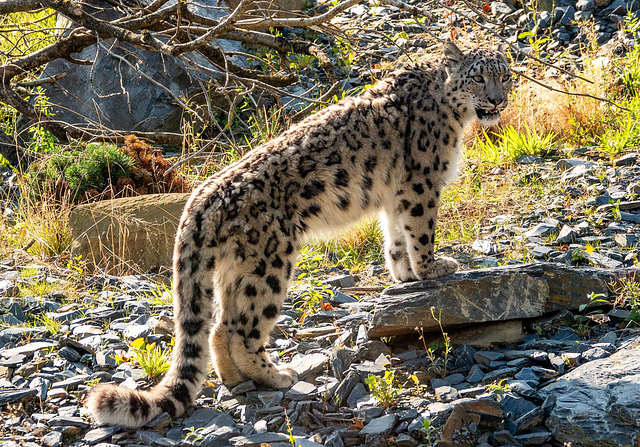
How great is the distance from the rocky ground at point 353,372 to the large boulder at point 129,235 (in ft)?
1.54

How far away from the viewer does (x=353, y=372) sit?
218 inches

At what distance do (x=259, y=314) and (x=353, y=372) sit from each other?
0.84 m

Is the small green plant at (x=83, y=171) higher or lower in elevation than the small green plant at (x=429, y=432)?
higher

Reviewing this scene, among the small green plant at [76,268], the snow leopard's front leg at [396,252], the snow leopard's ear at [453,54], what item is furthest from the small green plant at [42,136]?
the snow leopard's ear at [453,54]

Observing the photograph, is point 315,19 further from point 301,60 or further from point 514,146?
point 301,60

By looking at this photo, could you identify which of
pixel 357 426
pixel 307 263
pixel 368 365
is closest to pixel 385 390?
pixel 357 426

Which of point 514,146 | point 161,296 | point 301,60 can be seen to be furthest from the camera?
point 301,60

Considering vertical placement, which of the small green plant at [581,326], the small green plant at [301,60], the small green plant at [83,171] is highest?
the small green plant at [301,60]

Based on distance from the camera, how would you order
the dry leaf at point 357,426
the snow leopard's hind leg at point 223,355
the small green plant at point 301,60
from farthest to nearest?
the small green plant at point 301,60 < the snow leopard's hind leg at point 223,355 < the dry leaf at point 357,426

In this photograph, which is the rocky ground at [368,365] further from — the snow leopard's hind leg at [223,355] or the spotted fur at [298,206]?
the spotted fur at [298,206]

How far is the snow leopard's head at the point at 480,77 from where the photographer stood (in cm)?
667

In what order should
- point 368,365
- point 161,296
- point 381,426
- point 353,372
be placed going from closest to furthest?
point 381,426
point 353,372
point 368,365
point 161,296

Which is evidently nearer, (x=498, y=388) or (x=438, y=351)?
(x=498, y=388)

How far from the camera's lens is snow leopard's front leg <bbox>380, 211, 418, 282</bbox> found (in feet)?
22.6
